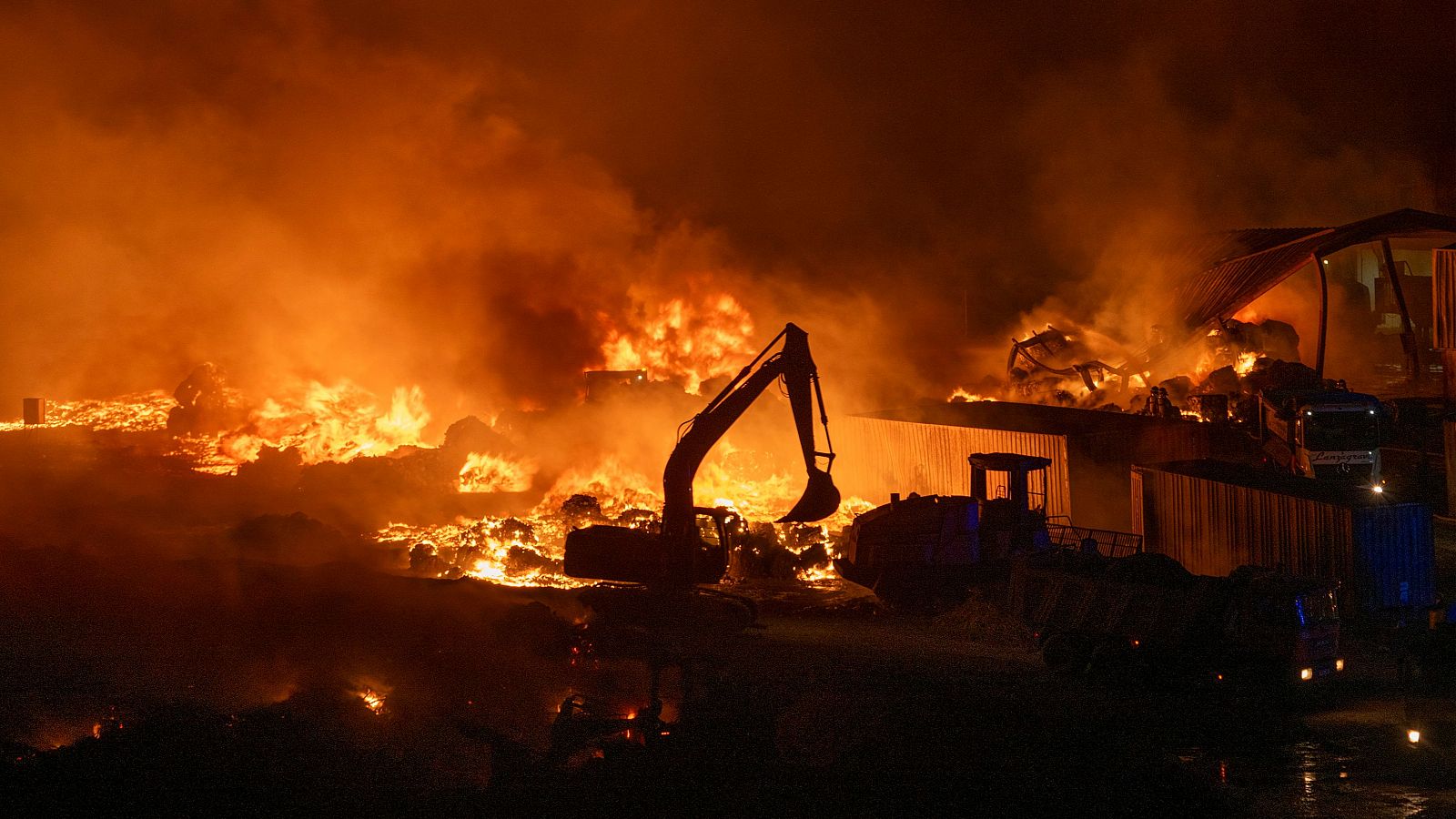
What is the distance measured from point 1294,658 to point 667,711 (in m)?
6.58

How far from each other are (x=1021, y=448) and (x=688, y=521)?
8.68 meters

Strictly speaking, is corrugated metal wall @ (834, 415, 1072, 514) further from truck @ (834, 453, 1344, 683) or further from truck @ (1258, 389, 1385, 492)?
truck @ (1258, 389, 1385, 492)

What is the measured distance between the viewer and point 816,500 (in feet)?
48.2

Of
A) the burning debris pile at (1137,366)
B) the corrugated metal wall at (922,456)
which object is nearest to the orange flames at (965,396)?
the burning debris pile at (1137,366)

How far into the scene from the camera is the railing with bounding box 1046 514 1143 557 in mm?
16562

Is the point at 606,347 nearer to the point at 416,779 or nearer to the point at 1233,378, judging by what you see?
the point at 1233,378

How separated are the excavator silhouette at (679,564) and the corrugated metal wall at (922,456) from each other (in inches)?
252

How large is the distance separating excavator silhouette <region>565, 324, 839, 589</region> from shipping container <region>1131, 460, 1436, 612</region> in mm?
5847

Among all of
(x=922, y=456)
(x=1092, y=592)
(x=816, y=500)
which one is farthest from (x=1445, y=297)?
(x=816, y=500)

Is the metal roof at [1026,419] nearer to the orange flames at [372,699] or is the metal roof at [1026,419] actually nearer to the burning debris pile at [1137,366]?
the burning debris pile at [1137,366]

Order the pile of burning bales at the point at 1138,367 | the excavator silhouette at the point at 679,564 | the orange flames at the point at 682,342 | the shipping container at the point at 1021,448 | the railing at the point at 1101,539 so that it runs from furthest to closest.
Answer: the orange flames at the point at 682,342
the pile of burning bales at the point at 1138,367
the shipping container at the point at 1021,448
the railing at the point at 1101,539
the excavator silhouette at the point at 679,564

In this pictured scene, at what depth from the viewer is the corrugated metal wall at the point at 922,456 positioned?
19.4m

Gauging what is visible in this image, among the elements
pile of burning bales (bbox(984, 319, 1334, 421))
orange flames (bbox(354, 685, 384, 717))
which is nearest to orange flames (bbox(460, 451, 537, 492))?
orange flames (bbox(354, 685, 384, 717))

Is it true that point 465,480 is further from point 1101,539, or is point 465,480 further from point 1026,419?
point 1101,539
